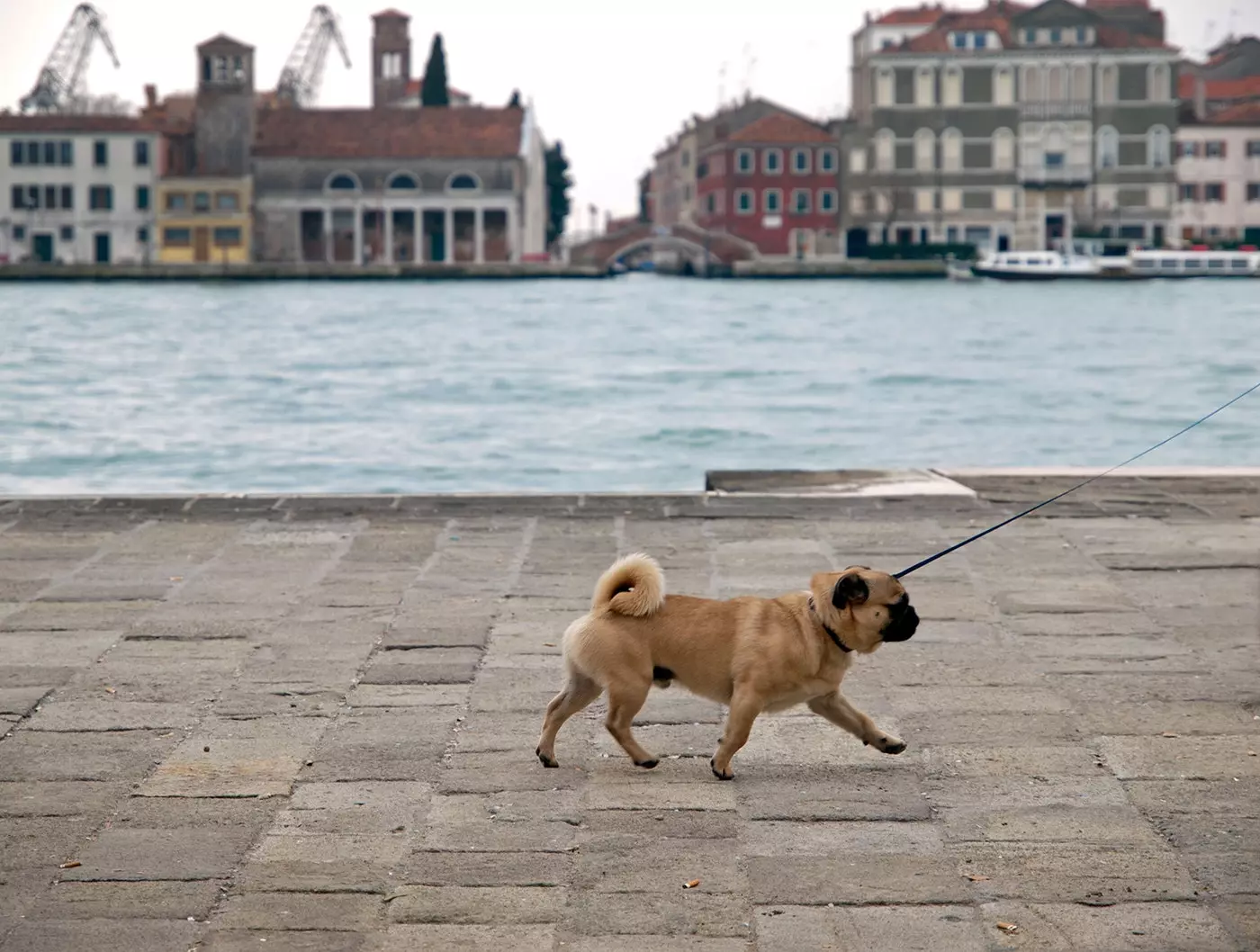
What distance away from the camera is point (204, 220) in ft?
252

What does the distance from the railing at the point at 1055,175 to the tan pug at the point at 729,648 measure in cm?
7239

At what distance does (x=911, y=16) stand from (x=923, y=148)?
12384mm

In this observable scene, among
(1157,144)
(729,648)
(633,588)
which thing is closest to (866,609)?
(729,648)

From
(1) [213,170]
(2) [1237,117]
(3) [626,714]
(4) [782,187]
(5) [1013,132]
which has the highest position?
(2) [1237,117]

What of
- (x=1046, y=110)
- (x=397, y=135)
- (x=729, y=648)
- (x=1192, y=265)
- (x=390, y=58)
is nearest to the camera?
(x=729, y=648)

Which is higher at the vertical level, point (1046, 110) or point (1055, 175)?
point (1046, 110)

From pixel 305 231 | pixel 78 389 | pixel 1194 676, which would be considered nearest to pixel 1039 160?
pixel 305 231

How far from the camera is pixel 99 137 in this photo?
251 feet

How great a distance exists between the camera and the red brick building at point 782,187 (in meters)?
74.9

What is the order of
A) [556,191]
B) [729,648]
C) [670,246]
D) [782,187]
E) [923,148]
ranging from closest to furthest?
[729,648], [923,148], [782,187], [670,246], [556,191]

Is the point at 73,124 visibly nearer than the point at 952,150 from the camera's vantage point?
No

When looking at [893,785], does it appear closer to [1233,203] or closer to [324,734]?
[324,734]

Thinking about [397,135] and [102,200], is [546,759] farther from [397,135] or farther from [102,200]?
[102,200]

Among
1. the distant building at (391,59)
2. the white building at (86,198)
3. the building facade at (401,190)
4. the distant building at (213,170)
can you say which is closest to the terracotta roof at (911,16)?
the building facade at (401,190)
